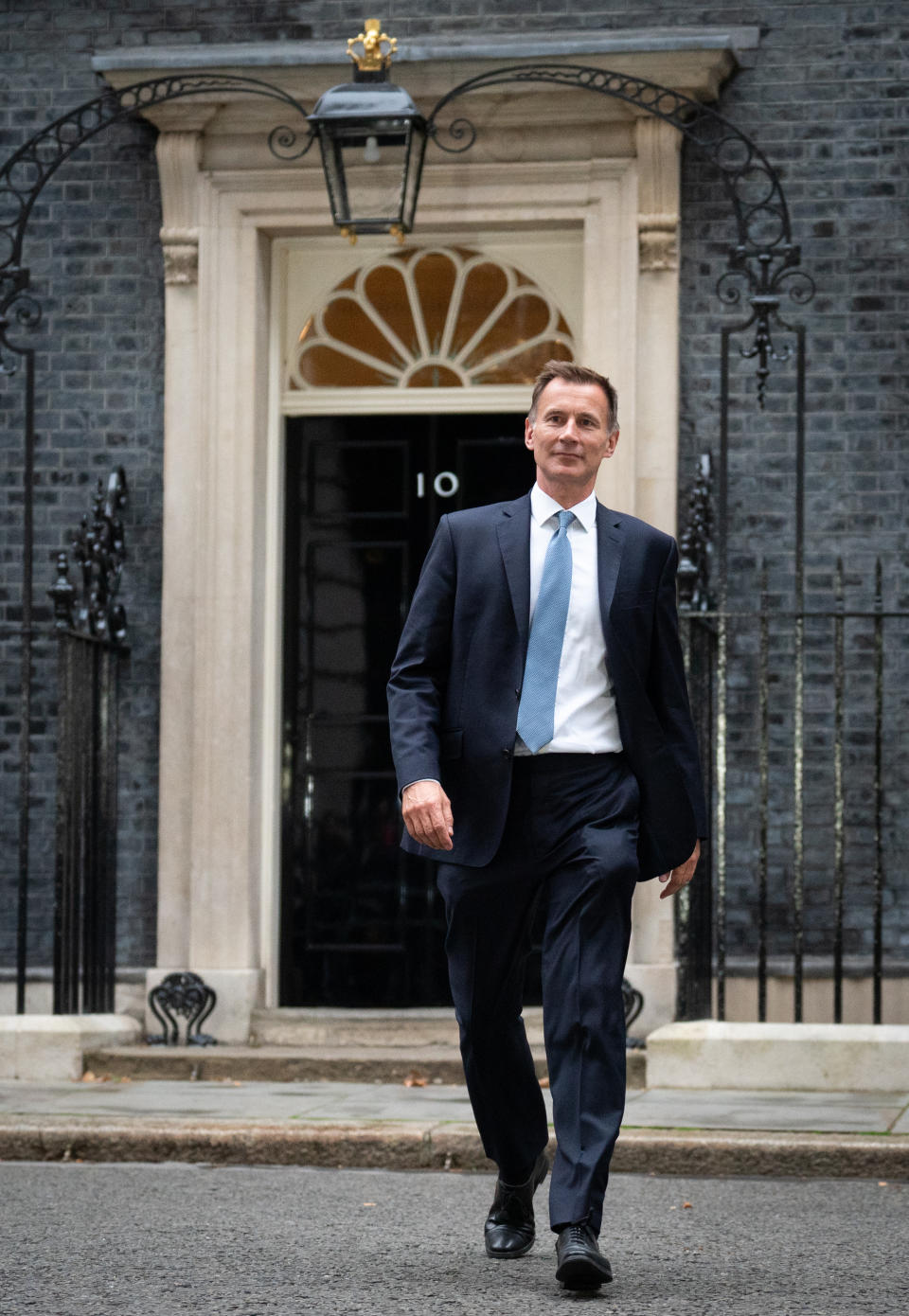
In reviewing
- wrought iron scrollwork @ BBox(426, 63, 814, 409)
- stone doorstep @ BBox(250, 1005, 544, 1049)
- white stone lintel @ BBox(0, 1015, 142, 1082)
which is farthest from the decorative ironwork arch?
stone doorstep @ BBox(250, 1005, 544, 1049)

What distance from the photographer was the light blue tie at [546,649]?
4.45 metres

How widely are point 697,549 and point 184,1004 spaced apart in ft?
9.65

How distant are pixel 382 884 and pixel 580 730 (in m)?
5.11

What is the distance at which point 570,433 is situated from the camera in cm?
462

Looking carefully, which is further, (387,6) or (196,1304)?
(387,6)

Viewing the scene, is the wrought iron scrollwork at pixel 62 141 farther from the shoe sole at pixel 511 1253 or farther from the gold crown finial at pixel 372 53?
the shoe sole at pixel 511 1253

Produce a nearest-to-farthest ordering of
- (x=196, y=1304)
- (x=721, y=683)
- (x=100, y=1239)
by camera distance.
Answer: (x=196, y=1304)
(x=100, y=1239)
(x=721, y=683)

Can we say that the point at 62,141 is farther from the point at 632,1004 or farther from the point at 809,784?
the point at 632,1004

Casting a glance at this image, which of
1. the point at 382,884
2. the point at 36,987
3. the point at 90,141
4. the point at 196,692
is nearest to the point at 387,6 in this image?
the point at 90,141

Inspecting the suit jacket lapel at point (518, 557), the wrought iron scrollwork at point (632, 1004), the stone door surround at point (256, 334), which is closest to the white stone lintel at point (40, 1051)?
the stone door surround at point (256, 334)

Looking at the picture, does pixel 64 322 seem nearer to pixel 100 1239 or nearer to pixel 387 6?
pixel 387 6

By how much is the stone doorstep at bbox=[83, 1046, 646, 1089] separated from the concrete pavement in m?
0.78

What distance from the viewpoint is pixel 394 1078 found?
8.30 m

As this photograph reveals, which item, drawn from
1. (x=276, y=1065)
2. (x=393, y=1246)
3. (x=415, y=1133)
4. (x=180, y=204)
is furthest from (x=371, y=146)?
(x=393, y=1246)
